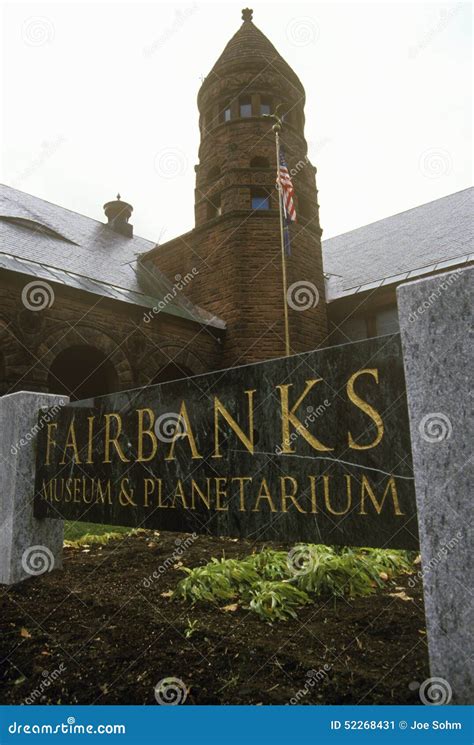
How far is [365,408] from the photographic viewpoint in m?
2.23

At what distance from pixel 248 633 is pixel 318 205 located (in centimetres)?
1532

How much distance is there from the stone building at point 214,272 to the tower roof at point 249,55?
5 cm

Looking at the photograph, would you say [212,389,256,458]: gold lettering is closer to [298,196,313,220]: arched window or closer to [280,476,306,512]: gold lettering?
[280,476,306,512]: gold lettering

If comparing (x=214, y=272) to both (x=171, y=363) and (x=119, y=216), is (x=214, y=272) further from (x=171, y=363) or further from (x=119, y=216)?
(x=119, y=216)

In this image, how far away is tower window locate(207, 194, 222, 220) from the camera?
1525 cm

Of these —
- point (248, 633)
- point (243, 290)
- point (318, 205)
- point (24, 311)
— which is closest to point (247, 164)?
point (318, 205)

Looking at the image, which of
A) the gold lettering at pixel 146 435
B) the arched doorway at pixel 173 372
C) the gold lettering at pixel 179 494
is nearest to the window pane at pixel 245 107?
the arched doorway at pixel 173 372

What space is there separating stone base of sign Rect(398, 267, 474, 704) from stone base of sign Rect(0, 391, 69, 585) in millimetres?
3295

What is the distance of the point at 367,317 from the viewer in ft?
53.5

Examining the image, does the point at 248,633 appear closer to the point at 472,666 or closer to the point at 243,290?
the point at 472,666

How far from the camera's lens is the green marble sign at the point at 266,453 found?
2162 millimetres

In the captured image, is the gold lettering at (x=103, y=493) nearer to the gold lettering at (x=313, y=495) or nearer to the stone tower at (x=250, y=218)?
the gold lettering at (x=313, y=495)

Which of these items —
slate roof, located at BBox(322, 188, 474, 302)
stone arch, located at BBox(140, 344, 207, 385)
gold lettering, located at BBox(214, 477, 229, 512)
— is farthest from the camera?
slate roof, located at BBox(322, 188, 474, 302)

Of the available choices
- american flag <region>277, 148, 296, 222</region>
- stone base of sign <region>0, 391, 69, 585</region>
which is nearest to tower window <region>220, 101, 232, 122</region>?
american flag <region>277, 148, 296, 222</region>
